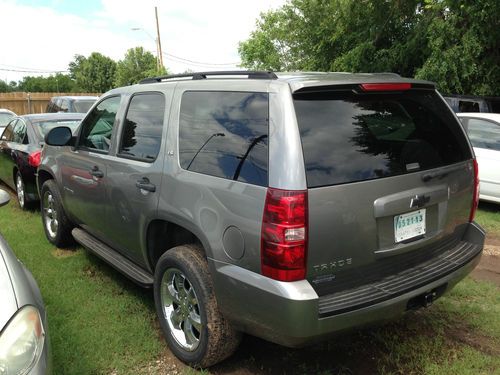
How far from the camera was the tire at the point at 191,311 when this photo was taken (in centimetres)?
279

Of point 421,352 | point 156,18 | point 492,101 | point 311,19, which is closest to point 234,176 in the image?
point 421,352

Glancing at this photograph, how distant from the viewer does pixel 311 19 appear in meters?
17.2

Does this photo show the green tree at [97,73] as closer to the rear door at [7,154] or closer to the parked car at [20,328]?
the rear door at [7,154]

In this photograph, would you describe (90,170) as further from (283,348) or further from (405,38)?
(405,38)

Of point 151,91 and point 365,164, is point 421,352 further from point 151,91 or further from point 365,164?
point 151,91

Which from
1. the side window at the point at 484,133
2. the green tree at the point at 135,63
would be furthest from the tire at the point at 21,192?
the green tree at the point at 135,63

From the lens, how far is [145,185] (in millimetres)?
3268

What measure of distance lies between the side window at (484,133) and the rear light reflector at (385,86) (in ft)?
17.0

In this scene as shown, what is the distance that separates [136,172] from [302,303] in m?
1.71

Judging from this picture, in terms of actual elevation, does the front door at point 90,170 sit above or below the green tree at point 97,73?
below

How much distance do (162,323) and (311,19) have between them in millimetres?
15907

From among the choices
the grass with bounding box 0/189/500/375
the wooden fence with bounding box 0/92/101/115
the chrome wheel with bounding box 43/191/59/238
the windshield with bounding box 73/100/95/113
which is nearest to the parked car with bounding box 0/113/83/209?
the chrome wheel with bounding box 43/191/59/238

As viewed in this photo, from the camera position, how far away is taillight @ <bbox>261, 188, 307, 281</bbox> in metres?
2.31

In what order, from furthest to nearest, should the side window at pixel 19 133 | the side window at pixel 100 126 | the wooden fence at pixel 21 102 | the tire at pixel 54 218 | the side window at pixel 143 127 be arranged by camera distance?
the wooden fence at pixel 21 102, the side window at pixel 19 133, the tire at pixel 54 218, the side window at pixel 100 126, the side window at pixel 143 127
